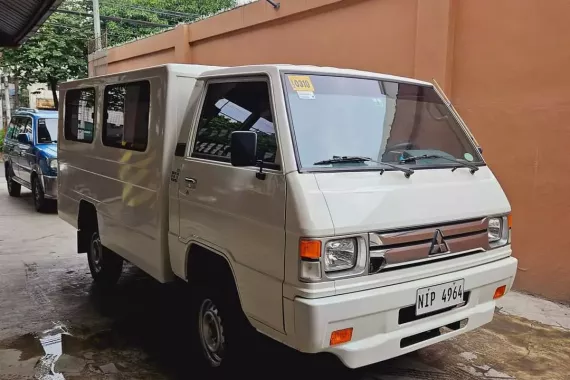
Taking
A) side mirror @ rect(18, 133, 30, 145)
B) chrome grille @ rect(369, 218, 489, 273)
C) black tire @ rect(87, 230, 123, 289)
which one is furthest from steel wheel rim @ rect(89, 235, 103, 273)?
side mirror @ rect(18, 133, 30, 145)

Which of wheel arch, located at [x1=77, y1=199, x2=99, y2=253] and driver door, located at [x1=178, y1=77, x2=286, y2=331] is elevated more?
driver door, located at [x1=178, y1=77, x2=286, y2=331]

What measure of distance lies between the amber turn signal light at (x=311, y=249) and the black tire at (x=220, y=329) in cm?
93

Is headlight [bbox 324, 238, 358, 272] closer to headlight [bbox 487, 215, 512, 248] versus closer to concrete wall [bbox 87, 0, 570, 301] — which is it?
headlight [bbox 487, 215, 512, 248]

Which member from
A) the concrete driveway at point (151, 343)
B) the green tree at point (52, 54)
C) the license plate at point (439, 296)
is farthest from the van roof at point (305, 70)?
A: the green tree at point (52, 54)

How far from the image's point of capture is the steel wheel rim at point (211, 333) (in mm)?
3541

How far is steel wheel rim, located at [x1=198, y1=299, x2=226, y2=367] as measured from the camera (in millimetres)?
3541

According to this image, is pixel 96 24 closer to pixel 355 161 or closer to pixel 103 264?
pixel 103 264

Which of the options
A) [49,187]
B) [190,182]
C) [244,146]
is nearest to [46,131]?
[49,187]

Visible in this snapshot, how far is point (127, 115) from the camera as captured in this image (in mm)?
4660

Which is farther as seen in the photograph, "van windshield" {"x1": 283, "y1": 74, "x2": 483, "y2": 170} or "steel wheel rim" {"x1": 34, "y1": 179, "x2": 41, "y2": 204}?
"steel wheel rim" {"x1": 34, "y1": 179, "x2": 41, "y2": 204}

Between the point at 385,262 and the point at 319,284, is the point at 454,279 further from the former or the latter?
the point at 319,284

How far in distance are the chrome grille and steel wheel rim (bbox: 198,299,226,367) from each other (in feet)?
4.14

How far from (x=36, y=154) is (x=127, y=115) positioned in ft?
20.7

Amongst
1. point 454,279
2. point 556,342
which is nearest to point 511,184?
point 556,342
